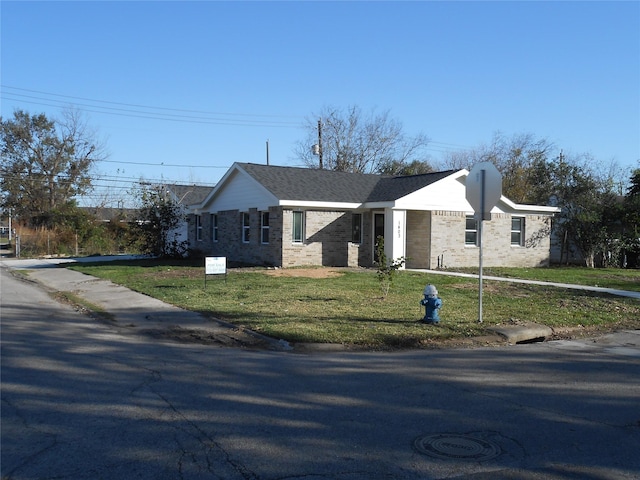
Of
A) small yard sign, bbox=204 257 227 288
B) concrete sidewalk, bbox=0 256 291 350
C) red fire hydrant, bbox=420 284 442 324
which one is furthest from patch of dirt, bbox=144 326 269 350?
small yard sign, bbox=204 257 227 288

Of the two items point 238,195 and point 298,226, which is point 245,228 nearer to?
point 238,195

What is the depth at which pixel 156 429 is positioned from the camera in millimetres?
5465

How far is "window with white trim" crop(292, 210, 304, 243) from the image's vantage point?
24688 millimetres

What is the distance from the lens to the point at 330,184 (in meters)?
27.2

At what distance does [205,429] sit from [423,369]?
12.2 ft

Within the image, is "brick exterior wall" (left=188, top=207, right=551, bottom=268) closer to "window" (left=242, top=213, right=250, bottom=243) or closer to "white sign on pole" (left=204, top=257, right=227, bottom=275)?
"window" (left=242, top=213, right=250, bottom=243)

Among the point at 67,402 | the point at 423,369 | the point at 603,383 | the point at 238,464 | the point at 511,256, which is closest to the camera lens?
the point at 238,464

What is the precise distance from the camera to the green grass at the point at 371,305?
10875 mm

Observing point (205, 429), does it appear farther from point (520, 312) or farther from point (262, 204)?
point (262, 204)

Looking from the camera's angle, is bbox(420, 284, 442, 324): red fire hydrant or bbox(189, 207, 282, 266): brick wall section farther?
bbox(189, 207, 282, 266): brick wall section

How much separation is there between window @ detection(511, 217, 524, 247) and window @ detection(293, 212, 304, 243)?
10.2m

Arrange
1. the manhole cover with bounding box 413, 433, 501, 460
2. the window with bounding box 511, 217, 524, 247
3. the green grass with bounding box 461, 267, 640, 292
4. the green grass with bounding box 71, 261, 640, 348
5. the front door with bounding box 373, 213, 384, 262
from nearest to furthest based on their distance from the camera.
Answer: the manhole cover with bounding box 413, 433, 501, 460 → the green grass with bounding box 71, 261, 640, 348 → the green grass with bounding box 461, 267, 640, 292 → the front door with bounding box 373, 213, 384, 262 → the window with bounding box 511, 217, 524, 247

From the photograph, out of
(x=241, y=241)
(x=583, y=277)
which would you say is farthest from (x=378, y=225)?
(x=583, y=277)

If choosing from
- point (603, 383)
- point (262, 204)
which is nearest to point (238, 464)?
point (603, 383)
